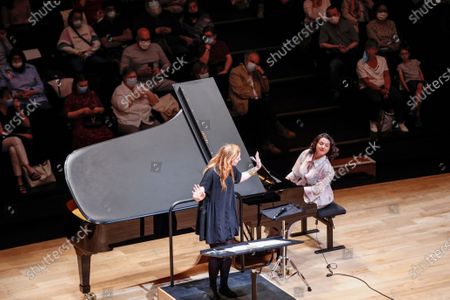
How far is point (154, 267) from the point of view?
909 cm

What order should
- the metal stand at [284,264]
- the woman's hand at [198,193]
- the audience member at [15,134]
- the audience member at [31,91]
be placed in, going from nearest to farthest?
the woman's hand at [198,193] < the metal stand at [284,264] < the audience member at [15,134] < the audience member at [31,91]

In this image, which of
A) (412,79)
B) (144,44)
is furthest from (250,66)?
(412,79)

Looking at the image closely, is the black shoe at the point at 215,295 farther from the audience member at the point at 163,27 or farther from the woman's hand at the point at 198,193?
the audience member at the point at 163,27

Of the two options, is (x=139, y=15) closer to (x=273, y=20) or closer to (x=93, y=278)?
(x=273, y=20)

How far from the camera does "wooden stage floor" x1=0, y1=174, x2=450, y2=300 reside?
28.0 feet

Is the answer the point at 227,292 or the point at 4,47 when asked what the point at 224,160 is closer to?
the point at 227,292

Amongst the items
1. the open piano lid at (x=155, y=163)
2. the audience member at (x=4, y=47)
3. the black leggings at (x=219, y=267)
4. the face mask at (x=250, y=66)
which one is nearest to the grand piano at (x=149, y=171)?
the open piano lid at (x=155, y=163)

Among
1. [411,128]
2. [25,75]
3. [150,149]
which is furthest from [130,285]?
[411,128]

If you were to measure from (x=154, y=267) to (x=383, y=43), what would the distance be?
4.55 meters

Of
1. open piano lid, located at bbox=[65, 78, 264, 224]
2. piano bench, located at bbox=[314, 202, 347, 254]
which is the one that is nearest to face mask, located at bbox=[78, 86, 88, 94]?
open piano lid, located at bbox=[65, 78, 264, 224]

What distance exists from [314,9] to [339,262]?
389 centimetres

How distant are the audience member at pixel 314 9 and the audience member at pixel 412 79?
1046 mm

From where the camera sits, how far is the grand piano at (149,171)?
7.85 meters

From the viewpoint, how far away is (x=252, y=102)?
10.9 m
